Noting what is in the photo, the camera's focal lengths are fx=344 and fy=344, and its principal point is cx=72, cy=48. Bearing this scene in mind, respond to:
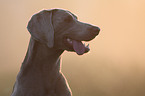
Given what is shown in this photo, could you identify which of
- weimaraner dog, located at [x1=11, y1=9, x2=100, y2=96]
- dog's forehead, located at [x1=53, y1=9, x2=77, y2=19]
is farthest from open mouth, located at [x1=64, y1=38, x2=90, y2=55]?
dog's forehead, located at [x1=53, y1=9, x2=77, y2=19]

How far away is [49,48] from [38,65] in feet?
1.09

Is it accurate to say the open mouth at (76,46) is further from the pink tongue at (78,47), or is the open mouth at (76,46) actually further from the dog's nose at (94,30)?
the dog's nose at (94,30)

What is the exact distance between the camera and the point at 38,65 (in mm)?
5363

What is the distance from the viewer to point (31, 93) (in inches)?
206

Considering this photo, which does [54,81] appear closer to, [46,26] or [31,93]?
[31,93]

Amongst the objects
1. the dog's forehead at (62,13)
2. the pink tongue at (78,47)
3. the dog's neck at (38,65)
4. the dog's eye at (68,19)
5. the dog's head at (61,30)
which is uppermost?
the dog's forehead at (62,13)

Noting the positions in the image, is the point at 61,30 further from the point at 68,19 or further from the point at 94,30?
the point at 94,30

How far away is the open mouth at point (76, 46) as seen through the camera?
5109 millimetres

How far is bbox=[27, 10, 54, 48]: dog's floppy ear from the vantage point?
513cm

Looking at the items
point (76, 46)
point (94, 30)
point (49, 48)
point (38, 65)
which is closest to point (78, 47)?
point (76, 46)

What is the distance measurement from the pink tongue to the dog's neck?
30cm

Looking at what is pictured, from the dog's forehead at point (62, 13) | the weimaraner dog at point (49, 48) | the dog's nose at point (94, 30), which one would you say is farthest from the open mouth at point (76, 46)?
the dog's forehead at point (62, 13)

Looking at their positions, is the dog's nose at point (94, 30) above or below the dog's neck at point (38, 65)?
above

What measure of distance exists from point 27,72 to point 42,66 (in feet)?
0.82
